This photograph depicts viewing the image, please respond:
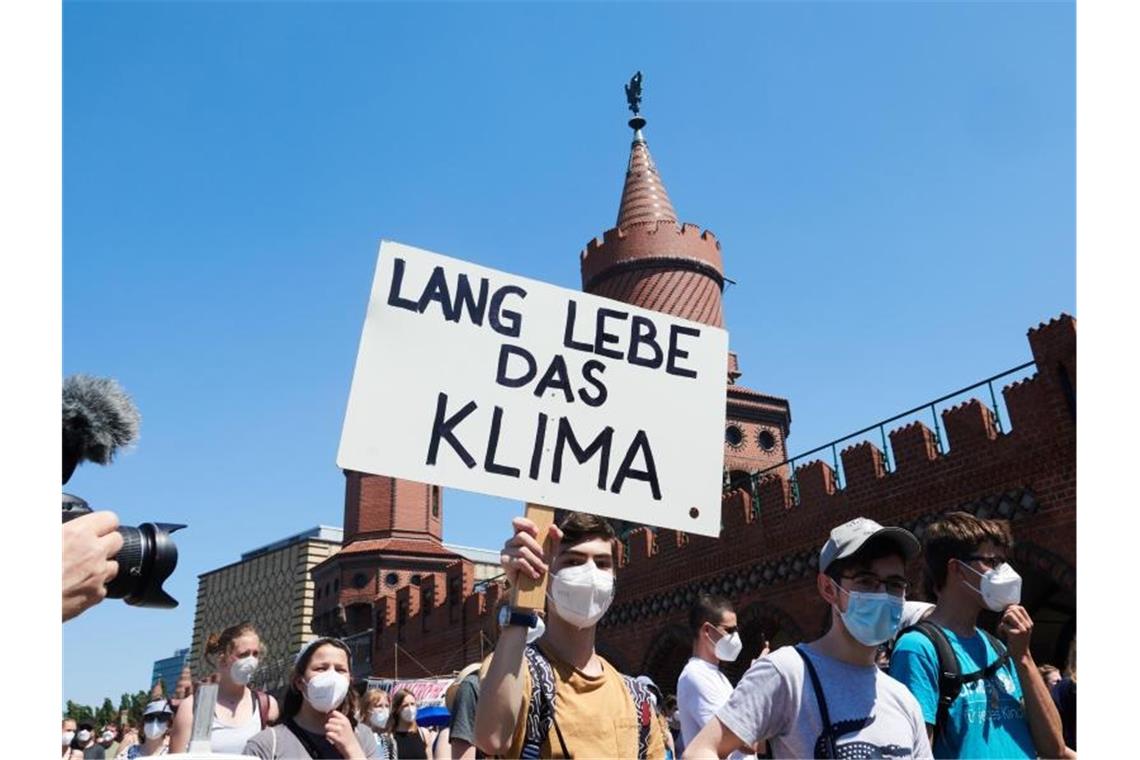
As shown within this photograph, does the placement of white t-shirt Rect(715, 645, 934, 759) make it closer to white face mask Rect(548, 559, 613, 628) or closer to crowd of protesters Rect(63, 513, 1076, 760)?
crowd of protesters Rect(63, 513, 1076, 760)

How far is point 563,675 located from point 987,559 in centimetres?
169

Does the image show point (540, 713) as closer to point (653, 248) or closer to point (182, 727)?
point (182, 727)

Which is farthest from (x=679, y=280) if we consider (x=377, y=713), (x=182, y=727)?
(x=182, y=727)

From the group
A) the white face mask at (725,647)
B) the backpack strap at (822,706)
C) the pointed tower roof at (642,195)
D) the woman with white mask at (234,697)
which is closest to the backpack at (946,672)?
the backpack strap at (822,706)

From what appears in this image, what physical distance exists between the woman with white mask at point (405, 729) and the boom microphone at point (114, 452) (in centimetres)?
446

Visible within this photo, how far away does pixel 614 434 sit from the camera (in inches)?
112

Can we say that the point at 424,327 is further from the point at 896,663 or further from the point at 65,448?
the point at 896,663

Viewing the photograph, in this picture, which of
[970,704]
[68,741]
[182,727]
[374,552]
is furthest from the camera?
[374,552]

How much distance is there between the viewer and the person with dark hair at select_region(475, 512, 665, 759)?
2.29 m

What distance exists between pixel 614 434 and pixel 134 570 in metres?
1.36

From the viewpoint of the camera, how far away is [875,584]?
9.04 ft

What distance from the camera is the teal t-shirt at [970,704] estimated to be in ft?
9.37

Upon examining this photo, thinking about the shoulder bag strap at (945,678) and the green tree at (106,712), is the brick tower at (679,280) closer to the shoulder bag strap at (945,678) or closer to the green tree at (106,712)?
the shoulder bag strap at (945,678)

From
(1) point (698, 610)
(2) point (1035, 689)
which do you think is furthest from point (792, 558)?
(2) point (1035, 689)
